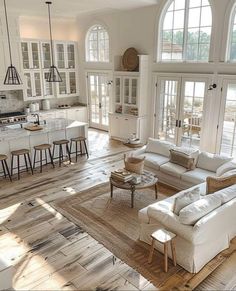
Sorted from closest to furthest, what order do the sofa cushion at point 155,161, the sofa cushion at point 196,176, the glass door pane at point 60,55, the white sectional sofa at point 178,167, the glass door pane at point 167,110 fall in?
the sofa cushion at point 196,176 → the white sectional sofa at point 178,167 → the sofa cushion at point 155,161 → the glass door pane at point 167,110 → the glass door pane at point 60,55

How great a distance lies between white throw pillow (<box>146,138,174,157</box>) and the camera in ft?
20.4

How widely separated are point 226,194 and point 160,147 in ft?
8.25

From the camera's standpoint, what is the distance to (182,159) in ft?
18.6

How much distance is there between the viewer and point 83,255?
12.7 feet

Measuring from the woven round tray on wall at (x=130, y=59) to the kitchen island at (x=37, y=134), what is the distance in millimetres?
2311

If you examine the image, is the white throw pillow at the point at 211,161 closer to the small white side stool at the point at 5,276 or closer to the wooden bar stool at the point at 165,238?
the wooden bar stool at the point at 165,238

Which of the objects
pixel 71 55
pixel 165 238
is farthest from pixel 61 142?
pixel 71 55

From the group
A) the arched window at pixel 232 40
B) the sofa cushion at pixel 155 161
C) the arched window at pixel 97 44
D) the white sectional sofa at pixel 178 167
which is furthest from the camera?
the arched window at pixel 97 44

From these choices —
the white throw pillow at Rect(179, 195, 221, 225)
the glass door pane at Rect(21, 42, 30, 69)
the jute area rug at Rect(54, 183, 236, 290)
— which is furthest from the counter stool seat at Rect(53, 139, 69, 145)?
the white throw pillow at Rect(179, 195, 221, 225)

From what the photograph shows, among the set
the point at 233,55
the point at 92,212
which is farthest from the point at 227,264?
the point at 233,55

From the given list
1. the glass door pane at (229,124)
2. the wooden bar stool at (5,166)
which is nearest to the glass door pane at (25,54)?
the wooden bar stool at (5,166)

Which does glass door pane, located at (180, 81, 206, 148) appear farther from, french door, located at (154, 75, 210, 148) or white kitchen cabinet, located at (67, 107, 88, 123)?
white kitchen cabinet, located at (67, 107, 88, 123)

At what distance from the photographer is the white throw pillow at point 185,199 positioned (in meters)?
3.73

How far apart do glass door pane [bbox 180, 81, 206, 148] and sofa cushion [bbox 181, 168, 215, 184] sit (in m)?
1.95
